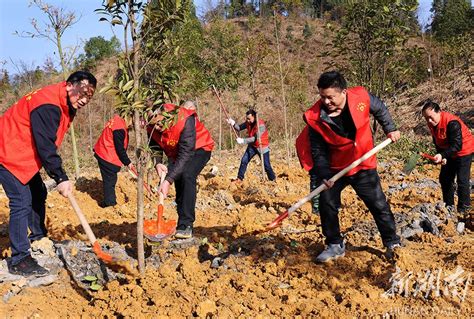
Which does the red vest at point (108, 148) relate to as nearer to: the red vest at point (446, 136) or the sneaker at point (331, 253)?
the sneaker at point (331, 253)

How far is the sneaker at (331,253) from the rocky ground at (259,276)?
55 mm

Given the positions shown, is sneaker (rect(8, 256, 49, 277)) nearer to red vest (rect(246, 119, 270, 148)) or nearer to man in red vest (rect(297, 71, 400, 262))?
man in red vest (rect(297, 71, 400, 262))

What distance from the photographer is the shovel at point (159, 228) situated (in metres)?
3.85

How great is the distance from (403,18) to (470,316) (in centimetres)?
423

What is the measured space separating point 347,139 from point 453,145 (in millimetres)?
2194

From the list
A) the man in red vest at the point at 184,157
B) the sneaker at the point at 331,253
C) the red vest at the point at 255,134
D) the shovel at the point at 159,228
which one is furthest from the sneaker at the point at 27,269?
the red vest at the point at 255,134

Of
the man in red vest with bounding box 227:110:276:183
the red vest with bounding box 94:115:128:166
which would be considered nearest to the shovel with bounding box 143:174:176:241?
the red vest with bounding box 94:115:128:166

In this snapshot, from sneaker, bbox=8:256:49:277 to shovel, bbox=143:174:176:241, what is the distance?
0.90m

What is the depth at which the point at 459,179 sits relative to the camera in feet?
17.0

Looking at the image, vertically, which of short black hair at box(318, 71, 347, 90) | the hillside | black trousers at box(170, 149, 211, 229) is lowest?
the hillside

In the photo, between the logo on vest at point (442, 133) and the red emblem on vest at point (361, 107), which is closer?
the red emblem on vest at point (361, 107)

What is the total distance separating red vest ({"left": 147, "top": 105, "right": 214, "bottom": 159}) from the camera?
158 inches

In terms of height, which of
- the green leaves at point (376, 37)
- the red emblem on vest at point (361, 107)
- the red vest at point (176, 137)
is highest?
the green leaves at point (376, 37)

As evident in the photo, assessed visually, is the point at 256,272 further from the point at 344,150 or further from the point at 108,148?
the point at 108,148
